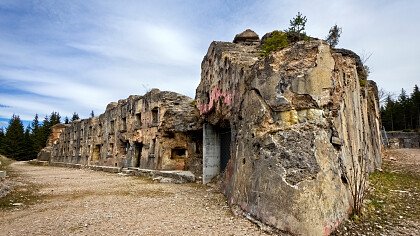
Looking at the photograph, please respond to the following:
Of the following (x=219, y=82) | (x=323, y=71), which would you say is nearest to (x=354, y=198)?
(x=323, y=71)

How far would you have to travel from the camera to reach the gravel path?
5000 mm

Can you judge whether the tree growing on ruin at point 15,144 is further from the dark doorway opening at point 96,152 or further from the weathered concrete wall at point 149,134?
the dark doorway opening at point 96,152

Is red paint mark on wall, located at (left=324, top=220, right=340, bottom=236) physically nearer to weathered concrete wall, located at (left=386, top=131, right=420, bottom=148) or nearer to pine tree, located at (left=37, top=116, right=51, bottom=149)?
weathered concrete wall, located at (left=386, top=131, right=420, bottom=148)

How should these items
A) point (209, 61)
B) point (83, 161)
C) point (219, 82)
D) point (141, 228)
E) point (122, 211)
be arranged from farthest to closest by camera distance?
1. point (83, 161)
2. point (209, 61)
3. point (219, 82)
4. point (122, 211)
5. point (141, 228)

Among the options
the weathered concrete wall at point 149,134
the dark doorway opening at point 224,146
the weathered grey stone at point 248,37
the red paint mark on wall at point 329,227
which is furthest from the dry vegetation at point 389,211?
the weathered concrete wall at point 149,134

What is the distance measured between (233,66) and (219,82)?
1385 millimetres

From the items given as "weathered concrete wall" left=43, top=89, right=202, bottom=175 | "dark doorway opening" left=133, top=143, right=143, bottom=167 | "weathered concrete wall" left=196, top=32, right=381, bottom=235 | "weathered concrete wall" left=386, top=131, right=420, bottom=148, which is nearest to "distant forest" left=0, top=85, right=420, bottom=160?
"weathered concrete wall" left=386, top=131, right=420, bottom=148

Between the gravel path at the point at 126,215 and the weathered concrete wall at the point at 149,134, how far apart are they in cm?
531

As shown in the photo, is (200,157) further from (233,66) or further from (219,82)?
(233,66)

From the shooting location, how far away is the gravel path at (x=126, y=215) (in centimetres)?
500

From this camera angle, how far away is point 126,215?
6043 millimetres

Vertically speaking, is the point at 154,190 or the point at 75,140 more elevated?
the point at 75,140

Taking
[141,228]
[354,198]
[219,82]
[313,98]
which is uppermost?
[219,82]

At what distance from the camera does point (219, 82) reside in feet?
32.2
